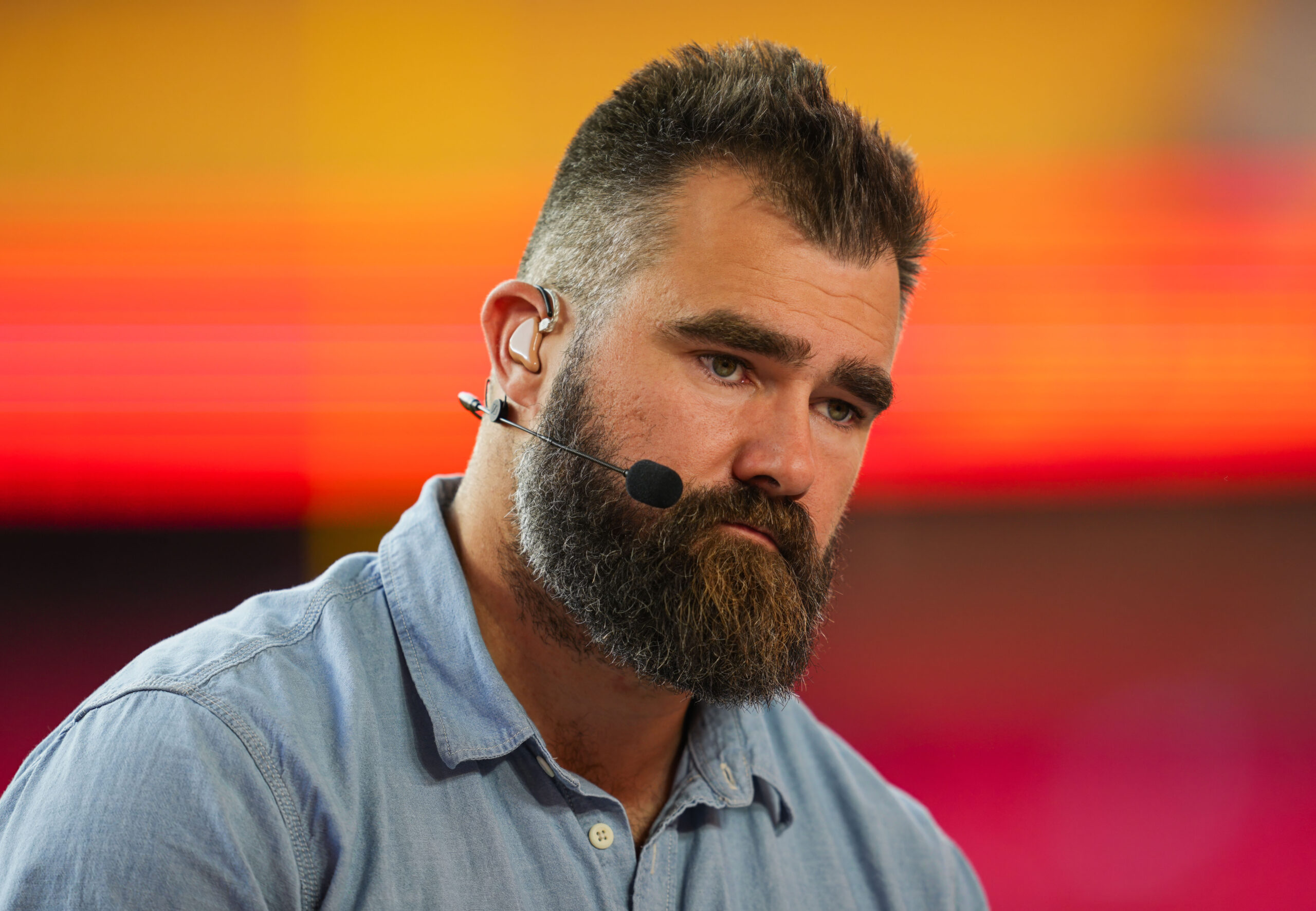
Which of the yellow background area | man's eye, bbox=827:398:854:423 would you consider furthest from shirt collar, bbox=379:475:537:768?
the yellow background area

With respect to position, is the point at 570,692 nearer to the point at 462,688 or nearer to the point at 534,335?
the point at 462,688

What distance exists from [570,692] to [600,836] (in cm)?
21

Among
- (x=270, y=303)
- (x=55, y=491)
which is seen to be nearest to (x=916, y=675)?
(x=270, y=303)

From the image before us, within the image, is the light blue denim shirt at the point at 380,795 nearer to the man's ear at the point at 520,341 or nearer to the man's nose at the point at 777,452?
the man's ear at the point at 520,341

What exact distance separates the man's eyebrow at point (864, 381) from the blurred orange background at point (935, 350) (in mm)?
1170

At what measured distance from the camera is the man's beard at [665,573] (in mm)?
1401

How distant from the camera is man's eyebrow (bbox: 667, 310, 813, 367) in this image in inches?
55.8

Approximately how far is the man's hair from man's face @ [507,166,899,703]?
1.8 inches

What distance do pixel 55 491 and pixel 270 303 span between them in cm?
66

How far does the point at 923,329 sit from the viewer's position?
2721mm

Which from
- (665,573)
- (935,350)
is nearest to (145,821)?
(665,573)

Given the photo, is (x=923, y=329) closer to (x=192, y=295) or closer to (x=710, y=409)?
(x=710, y=409)

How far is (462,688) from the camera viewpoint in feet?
4.61

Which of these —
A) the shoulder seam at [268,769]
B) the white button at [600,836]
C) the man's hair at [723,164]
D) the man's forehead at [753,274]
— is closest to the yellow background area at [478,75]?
the man's hair at [723,164]
